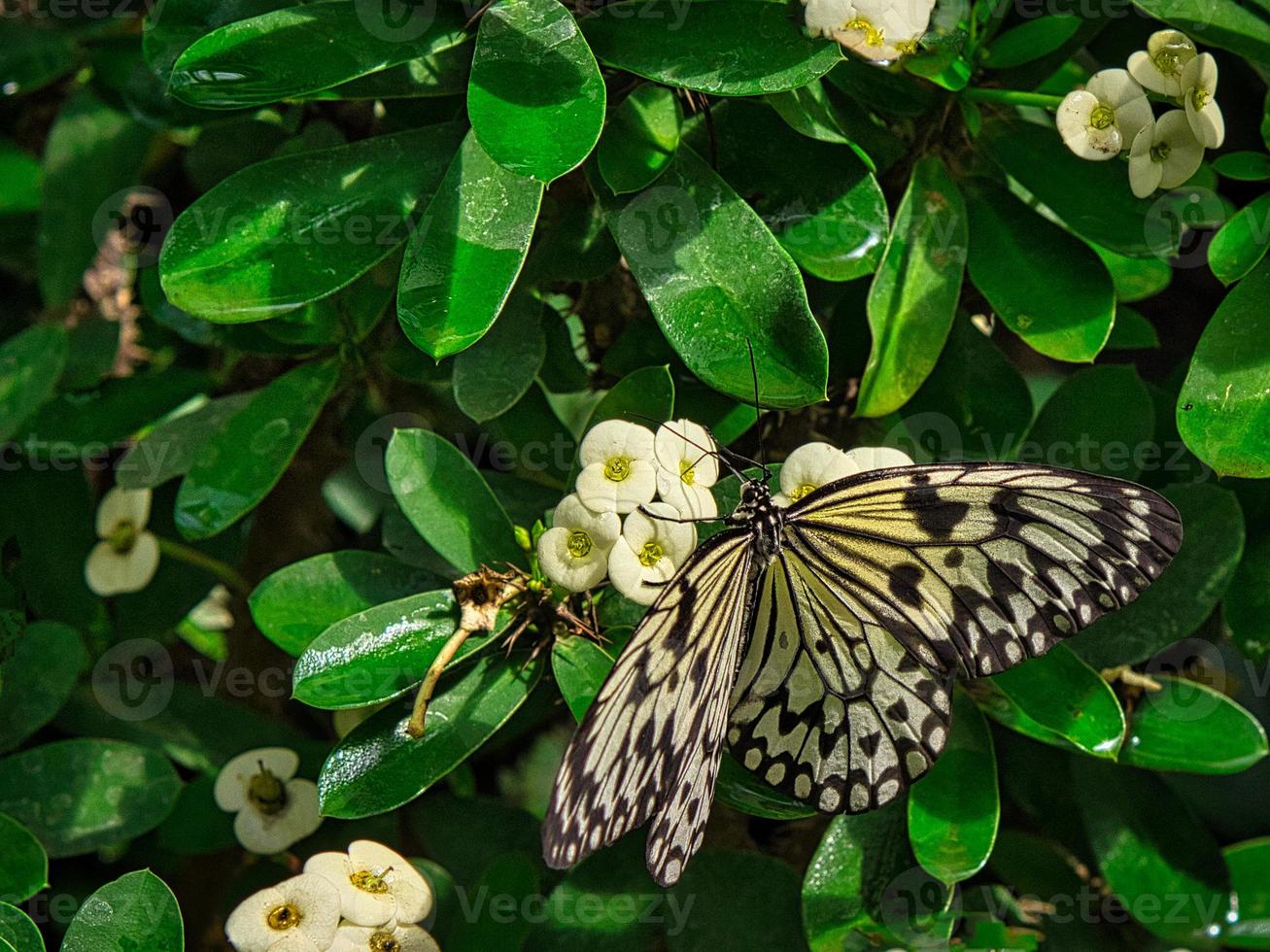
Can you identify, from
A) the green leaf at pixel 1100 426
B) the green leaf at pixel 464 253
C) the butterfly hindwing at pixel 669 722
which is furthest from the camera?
the green leaf at pixel 1100 426

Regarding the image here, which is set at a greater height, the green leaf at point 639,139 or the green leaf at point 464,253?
the green leaf at point 639,139

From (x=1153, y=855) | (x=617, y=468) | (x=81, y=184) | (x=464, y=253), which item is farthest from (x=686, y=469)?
(x=81, y=184)

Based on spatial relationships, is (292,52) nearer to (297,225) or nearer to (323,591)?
(297,225)

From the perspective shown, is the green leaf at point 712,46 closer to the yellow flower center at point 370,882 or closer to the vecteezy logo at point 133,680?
the yellow flower center at point 370,882

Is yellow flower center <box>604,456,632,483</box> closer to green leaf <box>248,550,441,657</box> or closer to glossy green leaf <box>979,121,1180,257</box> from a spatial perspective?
green leaf <box>248,550,441,657</box>

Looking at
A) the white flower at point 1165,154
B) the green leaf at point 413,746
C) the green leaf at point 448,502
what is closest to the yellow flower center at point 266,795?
the green leaf at point 413,746

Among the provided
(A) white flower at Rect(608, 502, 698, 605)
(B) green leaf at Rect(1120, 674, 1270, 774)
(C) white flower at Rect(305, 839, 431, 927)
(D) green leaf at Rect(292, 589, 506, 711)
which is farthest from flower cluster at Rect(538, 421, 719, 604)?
(B) green leaf at Rect(1120, 674, 1270, 774)

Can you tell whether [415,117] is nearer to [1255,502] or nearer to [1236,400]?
[1236,400]
